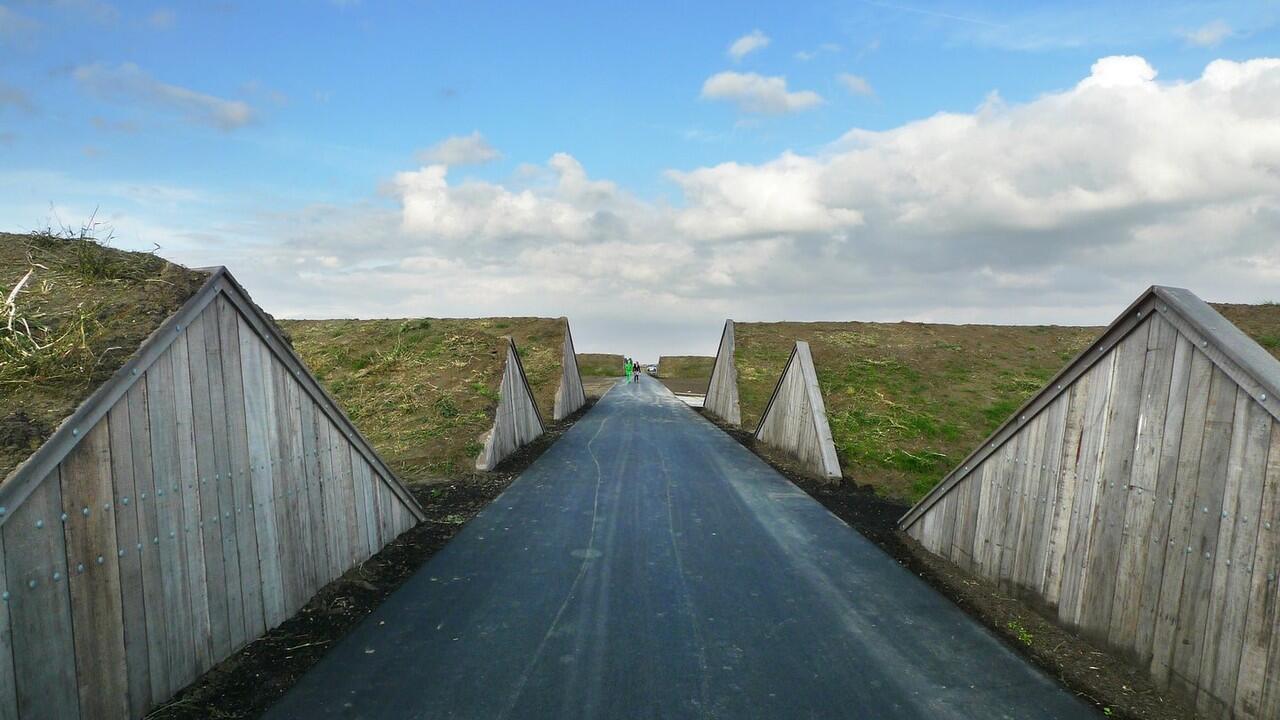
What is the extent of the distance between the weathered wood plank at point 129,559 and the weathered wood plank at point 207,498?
0.50 m

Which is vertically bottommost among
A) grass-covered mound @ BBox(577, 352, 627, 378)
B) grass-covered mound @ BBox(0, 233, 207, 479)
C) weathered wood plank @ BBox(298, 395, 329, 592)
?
grass-covered mound @ BBox(577, 352, 627, 378)

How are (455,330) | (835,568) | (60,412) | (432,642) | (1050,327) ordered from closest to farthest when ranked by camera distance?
(60,412), (432,642), (835,568), (455,330), (1050,327)

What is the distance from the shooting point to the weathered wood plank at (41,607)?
10.3ft

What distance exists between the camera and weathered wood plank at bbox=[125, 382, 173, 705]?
12.8 feet


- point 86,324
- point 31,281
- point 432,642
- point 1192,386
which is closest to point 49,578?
point 86,324

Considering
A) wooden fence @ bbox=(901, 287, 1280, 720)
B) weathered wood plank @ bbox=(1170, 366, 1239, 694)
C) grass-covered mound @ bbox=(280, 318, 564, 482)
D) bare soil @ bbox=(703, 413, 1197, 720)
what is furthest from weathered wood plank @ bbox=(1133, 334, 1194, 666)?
grass-covered mound @ bbox=(280, 318, 564, 482)

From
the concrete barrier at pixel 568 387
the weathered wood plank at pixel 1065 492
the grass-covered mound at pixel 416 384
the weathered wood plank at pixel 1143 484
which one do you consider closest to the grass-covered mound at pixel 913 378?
the weathered wood plank at pixel 1065 492

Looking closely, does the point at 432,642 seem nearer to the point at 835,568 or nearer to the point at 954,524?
the point at 835,568

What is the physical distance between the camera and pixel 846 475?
11352 mm

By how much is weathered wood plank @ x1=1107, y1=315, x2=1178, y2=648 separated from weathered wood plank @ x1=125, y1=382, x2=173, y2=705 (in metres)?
7.25

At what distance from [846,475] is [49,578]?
10965 mm

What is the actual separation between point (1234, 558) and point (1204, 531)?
0.25 meters

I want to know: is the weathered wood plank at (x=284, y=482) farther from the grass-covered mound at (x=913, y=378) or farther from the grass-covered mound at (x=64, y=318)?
the grass-covered mound at (x=913, y=378)

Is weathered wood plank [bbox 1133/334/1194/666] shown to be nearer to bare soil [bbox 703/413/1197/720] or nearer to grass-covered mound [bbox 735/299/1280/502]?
bare soil [bbox 703/413/1197/720]
